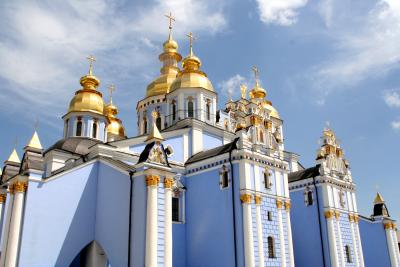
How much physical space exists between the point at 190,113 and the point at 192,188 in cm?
564

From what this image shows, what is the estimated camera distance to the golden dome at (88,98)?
81.8 feet

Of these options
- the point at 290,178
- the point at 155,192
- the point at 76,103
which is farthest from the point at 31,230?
the point at 290,178

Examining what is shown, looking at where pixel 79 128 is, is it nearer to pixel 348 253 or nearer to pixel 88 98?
pixel 88 98

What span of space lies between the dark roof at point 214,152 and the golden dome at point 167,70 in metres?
8.53

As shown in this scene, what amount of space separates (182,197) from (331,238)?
8.75 meters

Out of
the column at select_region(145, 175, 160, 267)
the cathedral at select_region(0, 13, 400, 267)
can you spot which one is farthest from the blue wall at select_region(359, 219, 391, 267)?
the column at select_region(145, 175, 160, 267)

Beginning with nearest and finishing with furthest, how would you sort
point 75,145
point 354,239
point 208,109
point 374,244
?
point 75,145 < point 354,239 < point 208,109 < point 374,244

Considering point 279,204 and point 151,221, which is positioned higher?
point 279,204

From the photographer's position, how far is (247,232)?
18000 millimetres

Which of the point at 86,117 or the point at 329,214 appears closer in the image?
the point at 329,214

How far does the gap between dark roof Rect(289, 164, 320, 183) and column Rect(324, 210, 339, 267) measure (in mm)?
2340

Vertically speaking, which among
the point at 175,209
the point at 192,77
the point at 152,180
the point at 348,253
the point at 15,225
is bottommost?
the point at 348,253

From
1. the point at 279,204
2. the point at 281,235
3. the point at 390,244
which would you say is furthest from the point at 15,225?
the point at 390,244

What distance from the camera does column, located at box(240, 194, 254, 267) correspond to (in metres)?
17.6
